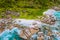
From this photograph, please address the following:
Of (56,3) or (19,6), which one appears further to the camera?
(56,3)

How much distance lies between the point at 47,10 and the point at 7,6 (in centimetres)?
137

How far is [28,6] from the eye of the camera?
6.50 m

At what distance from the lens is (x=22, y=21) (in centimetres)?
541

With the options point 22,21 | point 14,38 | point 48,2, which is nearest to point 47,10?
point 48,2

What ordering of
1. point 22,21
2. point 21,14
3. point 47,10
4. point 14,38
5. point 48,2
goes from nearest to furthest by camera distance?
point 14,38, point 22,21, point 21,14, point 47,10, point 48,2

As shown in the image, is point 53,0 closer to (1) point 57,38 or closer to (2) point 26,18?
(2) point 26,18

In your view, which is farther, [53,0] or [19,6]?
[53,0]

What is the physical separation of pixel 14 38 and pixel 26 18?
0.97m

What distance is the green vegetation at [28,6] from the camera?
591 centimetres

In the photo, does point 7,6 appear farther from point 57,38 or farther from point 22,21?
point 57,38

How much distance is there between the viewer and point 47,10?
20.5ft

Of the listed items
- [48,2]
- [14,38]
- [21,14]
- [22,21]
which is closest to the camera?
[14,38]

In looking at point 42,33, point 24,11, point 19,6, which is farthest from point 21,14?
point 42,33

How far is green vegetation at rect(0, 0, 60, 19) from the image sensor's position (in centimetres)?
591
